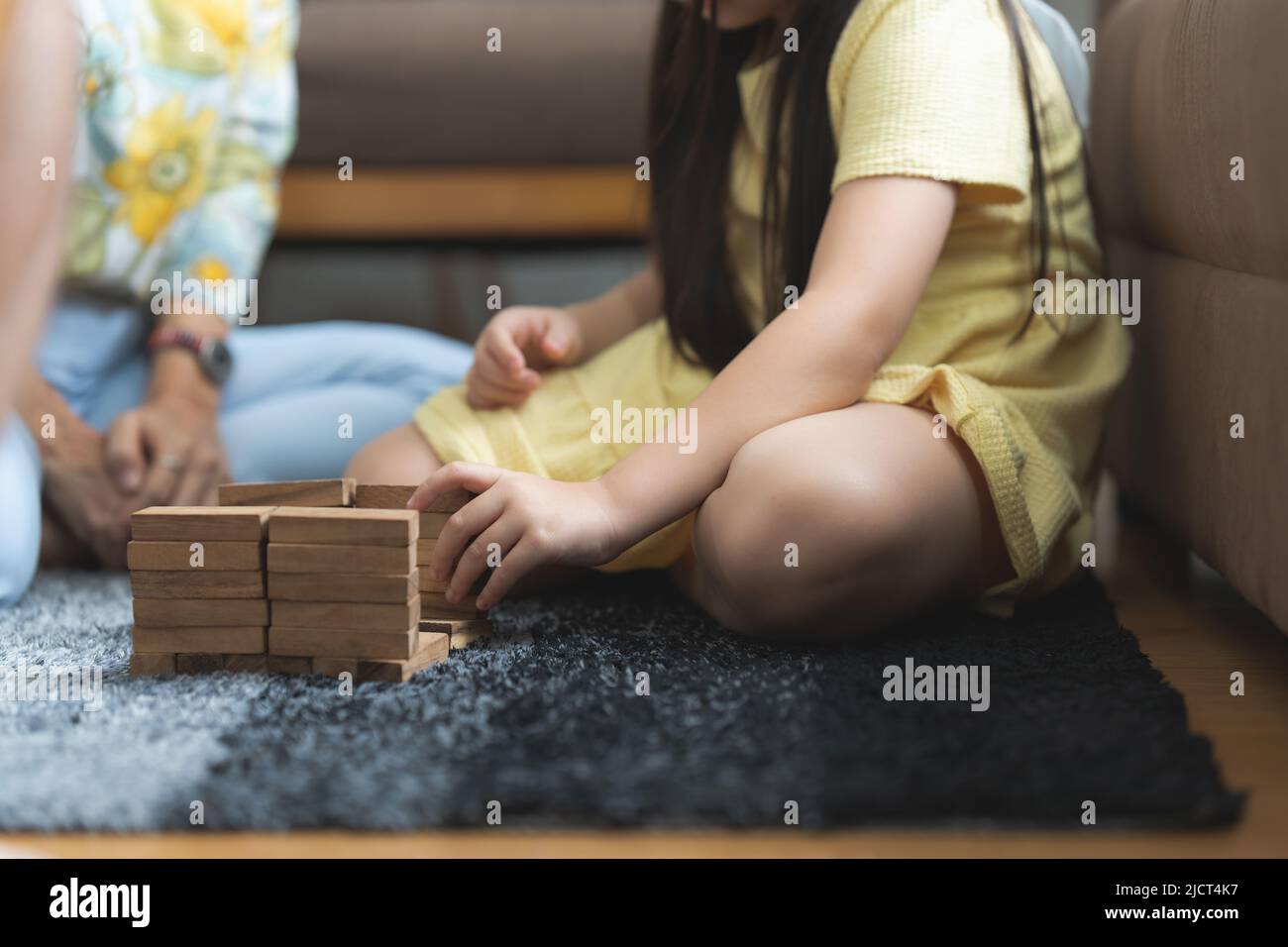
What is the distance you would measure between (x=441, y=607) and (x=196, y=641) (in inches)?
6.1

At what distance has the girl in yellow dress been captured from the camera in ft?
2.67

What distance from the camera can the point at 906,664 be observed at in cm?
79

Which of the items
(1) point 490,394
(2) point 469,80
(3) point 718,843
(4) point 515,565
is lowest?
(3) point 718,843

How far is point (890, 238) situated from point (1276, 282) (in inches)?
9.5

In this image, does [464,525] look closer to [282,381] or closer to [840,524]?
[840,524]

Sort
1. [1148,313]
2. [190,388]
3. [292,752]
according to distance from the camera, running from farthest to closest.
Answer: [190,388] → [1148,313] → [292,752]

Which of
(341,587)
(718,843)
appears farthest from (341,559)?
(718,843)

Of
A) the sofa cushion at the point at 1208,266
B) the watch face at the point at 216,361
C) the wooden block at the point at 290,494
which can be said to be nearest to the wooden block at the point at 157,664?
the wooden block at the point at 290,494

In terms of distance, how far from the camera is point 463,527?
798 mm

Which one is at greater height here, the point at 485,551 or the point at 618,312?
the point at 618,312

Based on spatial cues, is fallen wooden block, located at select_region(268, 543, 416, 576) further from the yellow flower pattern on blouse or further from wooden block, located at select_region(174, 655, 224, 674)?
the yellow flower pattern on blouse

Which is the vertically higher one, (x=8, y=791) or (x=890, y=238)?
(x=890, y=238)
